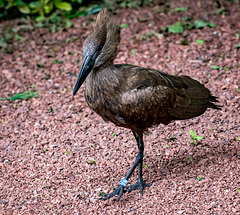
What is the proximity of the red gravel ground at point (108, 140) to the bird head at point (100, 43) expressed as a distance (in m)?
1.65

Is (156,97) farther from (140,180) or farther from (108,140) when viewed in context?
(108,140)

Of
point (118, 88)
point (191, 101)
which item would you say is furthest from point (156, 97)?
point (191, 101)

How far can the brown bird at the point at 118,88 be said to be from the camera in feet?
14.9

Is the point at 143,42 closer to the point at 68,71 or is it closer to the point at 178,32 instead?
the point at 178,32

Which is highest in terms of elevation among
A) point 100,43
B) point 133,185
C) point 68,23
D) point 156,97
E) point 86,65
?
point 100,43

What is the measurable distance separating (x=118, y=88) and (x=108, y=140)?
160cm

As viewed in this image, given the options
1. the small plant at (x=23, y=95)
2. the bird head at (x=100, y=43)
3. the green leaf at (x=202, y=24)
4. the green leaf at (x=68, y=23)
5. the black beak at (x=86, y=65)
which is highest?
the bird head at (x=100, y=43)

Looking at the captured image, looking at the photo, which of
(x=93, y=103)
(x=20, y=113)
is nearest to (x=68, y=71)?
(x=20, y=113)

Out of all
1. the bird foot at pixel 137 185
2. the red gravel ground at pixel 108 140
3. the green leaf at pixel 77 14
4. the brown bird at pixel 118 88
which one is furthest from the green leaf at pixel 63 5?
the bird foot at pixel 137 185

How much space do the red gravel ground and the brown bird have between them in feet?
1.55

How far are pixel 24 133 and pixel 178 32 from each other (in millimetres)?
4536

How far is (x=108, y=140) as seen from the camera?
19.7 feet

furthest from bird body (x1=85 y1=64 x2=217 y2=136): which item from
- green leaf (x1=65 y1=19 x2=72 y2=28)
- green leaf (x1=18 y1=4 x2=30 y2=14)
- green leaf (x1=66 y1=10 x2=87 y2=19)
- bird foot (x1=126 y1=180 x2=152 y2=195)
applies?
green leaf (x1=18 y1=4 x2=30 y2=14)

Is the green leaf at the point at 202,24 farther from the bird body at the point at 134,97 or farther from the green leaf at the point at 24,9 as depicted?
the green leaf at the point at 24,9
